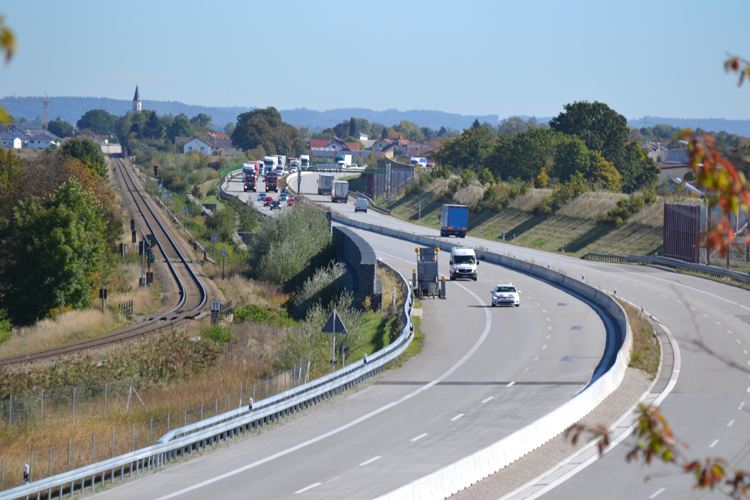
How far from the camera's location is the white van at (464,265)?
52.9 metres

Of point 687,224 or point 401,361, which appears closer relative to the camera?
point 401,361

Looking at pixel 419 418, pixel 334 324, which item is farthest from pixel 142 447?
pixel 334 324

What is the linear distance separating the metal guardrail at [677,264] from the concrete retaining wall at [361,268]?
75.7 ft

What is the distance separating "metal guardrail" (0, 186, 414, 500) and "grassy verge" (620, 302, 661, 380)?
937 centimetres

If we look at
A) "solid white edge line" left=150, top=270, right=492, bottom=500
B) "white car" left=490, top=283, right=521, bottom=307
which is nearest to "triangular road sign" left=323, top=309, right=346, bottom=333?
"solid white edge line" left=150, top=270, right=492, bottom=500

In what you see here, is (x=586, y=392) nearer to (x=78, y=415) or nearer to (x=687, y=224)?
(x=78, y=415)

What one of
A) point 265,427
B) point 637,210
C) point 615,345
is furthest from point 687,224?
point 265,427

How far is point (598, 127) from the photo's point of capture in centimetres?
12000

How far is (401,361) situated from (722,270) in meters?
31.1

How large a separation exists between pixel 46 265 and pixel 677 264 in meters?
43.0

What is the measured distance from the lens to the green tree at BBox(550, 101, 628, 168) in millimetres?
117338

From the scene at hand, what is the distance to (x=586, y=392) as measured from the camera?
22.1 m

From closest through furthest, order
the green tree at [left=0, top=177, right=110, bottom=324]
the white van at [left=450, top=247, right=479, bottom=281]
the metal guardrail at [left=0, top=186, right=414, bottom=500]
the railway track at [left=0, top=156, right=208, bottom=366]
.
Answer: the metal guardrail at [left=0, top=186, right=414, bottom=500], the railway track at [left=0, top=156, right=208, bottom=366], the green tree at [left=0, top=177, right=110, bottom=324], the white van at [left=450, top=247, right=479, bottom=281]

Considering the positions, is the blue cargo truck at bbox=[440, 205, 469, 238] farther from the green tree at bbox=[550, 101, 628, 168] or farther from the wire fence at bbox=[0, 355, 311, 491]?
the wire fence at bbox=[0, 355, 311, 491]
